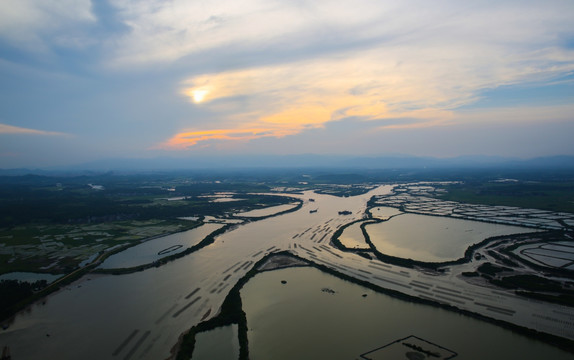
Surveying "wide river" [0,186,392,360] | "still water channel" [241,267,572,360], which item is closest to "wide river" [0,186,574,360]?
"wide river" [0,186,392,360]

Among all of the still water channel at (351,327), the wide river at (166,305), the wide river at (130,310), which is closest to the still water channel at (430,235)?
the wide river at (166,305)

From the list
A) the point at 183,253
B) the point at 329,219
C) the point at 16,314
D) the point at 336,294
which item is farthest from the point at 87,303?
the point at 329,219

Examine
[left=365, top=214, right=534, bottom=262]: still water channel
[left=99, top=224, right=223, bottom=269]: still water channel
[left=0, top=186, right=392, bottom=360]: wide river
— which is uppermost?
[left=365, top=214, right=534, bottom=262]: still water channel

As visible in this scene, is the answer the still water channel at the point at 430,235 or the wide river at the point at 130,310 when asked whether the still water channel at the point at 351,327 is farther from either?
the still water channel at the point at 430,235

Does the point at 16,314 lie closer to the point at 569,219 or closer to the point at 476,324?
the point at 476,324

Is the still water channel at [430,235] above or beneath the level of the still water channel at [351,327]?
above

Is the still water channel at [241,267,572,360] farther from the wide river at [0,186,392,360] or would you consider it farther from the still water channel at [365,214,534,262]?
the still water channel at [365,214,534,262]
